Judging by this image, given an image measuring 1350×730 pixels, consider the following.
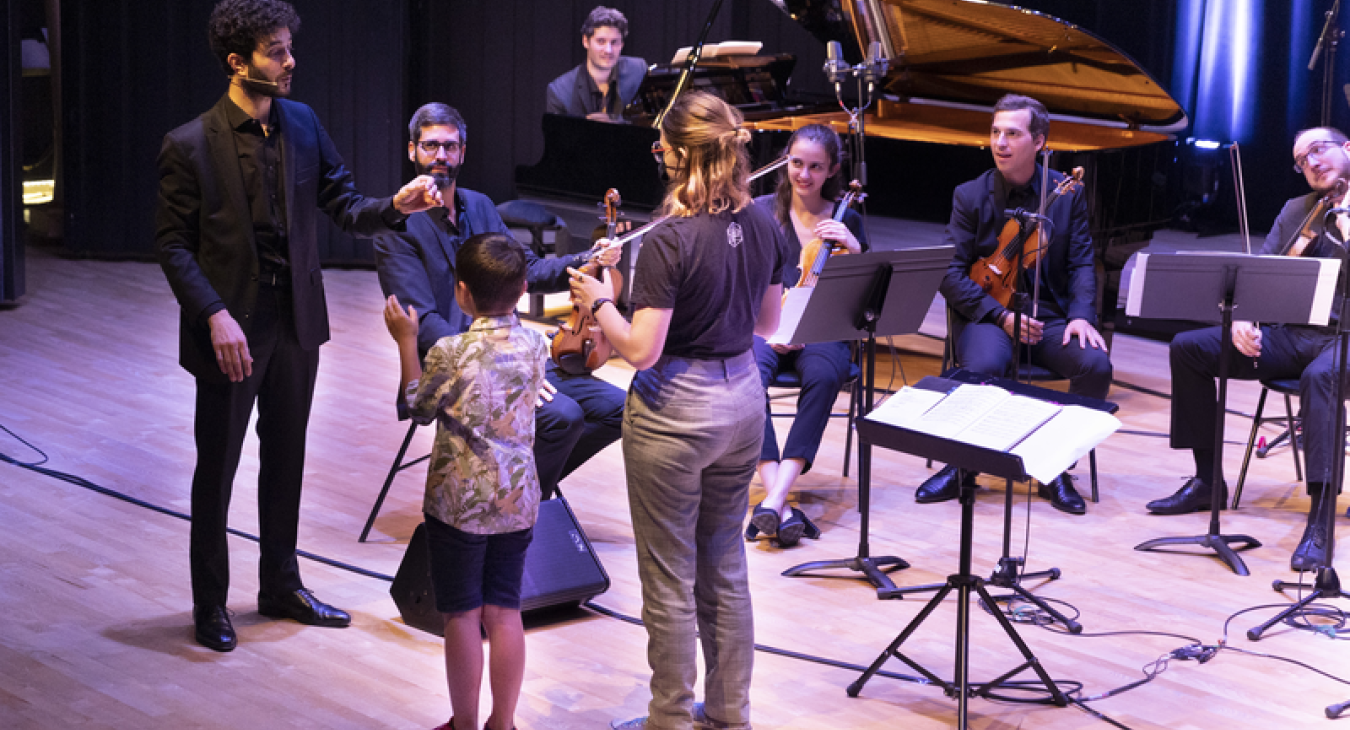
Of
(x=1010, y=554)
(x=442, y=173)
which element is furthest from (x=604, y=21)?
(x=1010, y=554)

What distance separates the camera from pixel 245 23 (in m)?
3.21

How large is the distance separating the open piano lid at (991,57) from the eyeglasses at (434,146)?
269cm

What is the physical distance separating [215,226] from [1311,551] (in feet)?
11.0

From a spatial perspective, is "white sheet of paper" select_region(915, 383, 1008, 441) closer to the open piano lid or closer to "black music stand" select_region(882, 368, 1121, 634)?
"black music stand" select_region(882, 368, 1121, 634)

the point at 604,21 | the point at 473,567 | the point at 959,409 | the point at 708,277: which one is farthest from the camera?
the point at 604,21

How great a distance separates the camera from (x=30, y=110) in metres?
8.66

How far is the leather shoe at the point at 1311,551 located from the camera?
420 centimetres

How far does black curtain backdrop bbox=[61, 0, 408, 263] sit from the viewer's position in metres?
8.63

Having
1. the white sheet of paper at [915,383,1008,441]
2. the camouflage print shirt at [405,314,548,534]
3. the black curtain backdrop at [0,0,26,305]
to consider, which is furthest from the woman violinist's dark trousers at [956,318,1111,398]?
the black curtain backdrop at [0,0,26,305]

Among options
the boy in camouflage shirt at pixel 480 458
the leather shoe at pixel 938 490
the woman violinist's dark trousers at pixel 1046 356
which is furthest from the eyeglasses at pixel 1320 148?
the boy in camouflage shirt at pixel 480 458

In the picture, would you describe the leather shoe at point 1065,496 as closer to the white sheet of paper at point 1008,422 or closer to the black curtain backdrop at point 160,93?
the white sheet of paper at point 1008,422

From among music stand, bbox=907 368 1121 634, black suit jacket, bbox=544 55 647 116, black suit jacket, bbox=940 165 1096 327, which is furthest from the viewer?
black suit jacket, bbox=544 55 647 116

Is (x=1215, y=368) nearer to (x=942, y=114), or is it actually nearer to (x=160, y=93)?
(x=942, y=114)

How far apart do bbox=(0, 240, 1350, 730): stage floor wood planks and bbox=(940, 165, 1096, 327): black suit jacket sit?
67 cm
